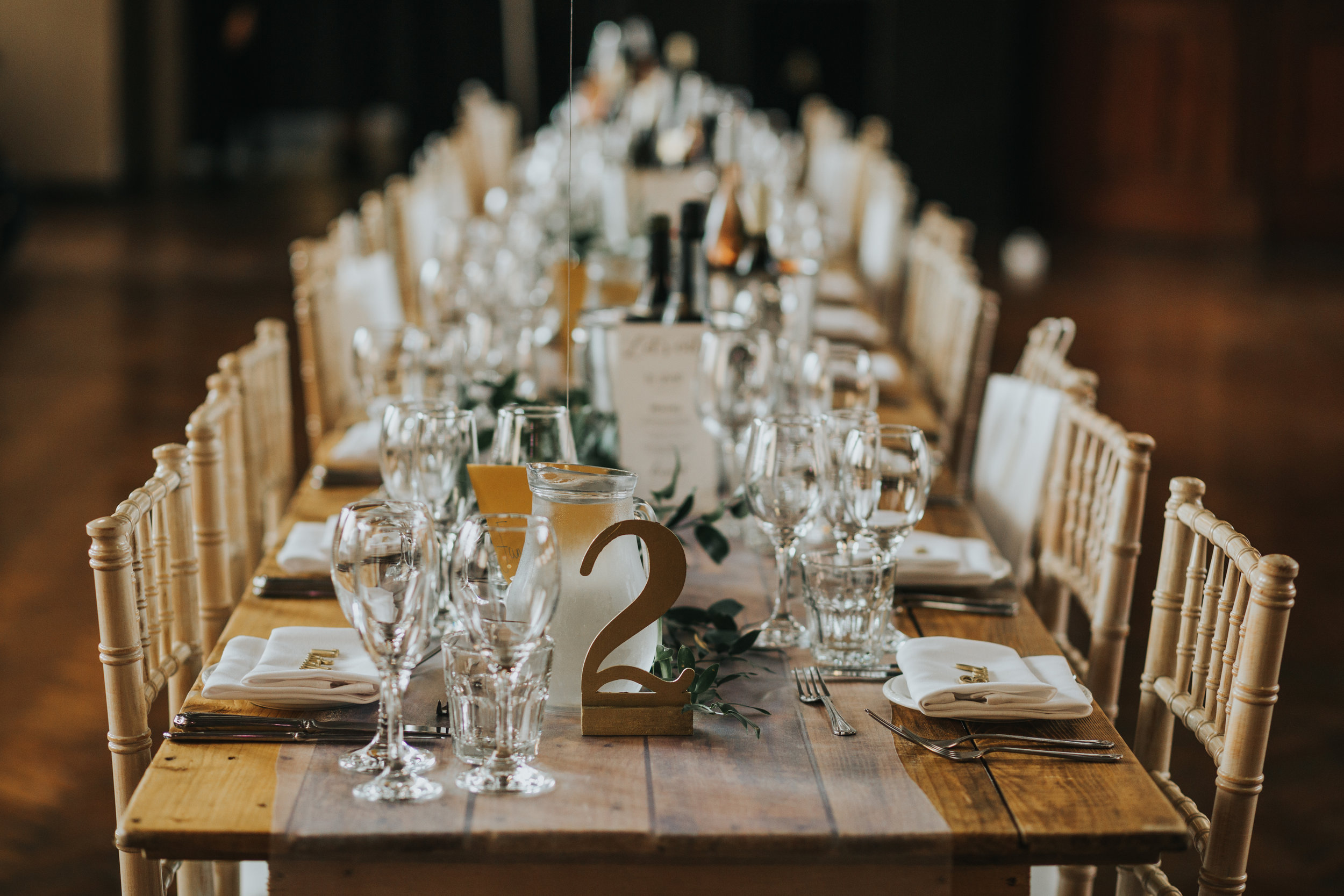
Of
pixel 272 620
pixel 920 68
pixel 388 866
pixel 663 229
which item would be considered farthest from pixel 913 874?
pixel 920 68

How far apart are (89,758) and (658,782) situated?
7.14 feet

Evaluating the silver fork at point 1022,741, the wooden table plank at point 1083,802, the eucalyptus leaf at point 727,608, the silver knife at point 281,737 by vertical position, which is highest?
the eucalyptus leaf at point 727,608

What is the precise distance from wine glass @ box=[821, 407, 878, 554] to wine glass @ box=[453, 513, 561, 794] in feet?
1.68

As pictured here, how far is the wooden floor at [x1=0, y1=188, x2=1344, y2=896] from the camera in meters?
2.97

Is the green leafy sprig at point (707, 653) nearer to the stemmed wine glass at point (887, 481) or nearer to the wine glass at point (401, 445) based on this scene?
the stemmed wine glass at point (887, 481)

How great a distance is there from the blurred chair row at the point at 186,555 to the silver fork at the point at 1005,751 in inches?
31.0

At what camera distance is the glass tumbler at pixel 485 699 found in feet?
4.25

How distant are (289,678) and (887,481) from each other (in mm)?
709

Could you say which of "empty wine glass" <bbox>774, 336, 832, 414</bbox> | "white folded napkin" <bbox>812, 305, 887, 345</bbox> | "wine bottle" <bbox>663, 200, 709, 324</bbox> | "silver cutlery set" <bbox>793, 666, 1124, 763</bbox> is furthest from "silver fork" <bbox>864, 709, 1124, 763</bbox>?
"white folded napkin" <bbox>812, 305, 887, 345</bbox>

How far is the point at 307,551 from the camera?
6.13ft

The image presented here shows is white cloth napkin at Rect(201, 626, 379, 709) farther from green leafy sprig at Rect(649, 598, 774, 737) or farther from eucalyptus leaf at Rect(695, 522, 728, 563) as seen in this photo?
eucalyptus leaf at Rect(695, 522, 728, 563)

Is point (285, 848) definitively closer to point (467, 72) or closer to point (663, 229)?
point (663, 229)

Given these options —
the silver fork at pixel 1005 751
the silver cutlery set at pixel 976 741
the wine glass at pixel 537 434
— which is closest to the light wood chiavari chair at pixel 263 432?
the wine glass at pixel 537 434

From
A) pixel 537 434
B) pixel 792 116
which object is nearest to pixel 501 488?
pixel 537 434
